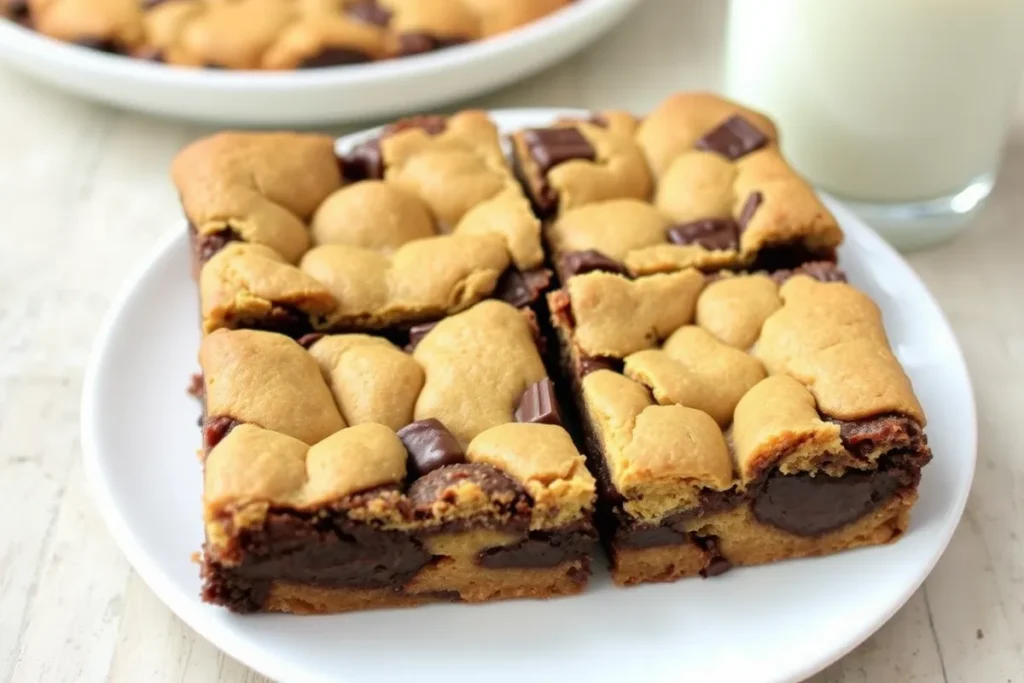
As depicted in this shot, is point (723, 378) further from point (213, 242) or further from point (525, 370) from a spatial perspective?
point (213, 242)

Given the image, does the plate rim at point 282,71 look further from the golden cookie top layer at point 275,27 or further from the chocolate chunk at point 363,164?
the chocolate chunk at point 363,164

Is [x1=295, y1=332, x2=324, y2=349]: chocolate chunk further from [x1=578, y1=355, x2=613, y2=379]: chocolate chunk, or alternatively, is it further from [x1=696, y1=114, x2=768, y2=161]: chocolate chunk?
[x1=696, y1=114, x2=768, y2=161]: chocolate chunk

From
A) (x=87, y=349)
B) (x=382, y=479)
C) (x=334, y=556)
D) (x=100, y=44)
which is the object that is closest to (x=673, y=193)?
(x=382, y=479)

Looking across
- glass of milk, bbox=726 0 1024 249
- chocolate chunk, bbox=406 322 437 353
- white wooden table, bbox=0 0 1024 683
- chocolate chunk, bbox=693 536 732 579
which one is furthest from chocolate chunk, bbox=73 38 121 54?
chocolate chunk, bbox=693 536 732 579

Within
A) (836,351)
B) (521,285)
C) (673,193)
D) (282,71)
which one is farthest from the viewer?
(282,71)

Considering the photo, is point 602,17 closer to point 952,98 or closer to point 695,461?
point 952,98

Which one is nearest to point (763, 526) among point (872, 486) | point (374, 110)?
point (872, 486)
